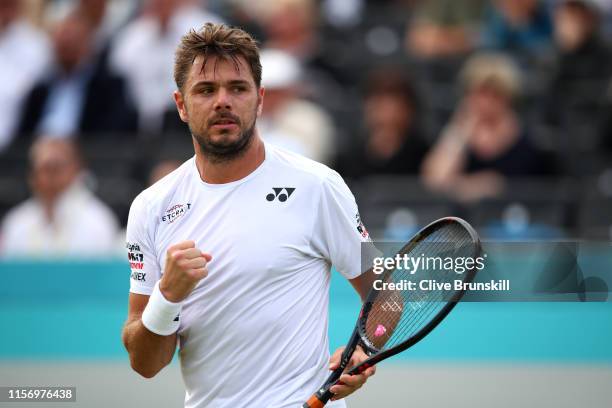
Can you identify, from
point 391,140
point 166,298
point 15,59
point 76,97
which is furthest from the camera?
point 15,59

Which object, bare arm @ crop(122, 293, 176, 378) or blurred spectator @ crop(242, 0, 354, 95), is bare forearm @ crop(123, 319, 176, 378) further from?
blurred spectator @ crop(242, 0, 354, 95)

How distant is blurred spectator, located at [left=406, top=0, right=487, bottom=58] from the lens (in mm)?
10180

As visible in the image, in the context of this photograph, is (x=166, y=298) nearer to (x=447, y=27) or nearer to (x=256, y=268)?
(x=256, y=268)

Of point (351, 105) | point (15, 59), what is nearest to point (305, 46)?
point (351, 105)

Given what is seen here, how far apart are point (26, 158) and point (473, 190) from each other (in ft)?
12.1

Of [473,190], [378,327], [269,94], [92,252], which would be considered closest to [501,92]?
[473,190]

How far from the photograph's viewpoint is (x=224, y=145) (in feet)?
12.1

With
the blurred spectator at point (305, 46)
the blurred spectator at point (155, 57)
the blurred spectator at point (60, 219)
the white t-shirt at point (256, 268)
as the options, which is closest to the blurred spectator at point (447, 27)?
the blurred spectator at point (305, 46)

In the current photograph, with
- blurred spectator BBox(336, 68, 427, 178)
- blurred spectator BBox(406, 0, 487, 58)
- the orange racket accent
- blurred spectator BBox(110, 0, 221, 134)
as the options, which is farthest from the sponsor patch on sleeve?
blurred spectator BBox(406, 0, 487, 58)

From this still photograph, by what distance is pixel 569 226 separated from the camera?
313 inches

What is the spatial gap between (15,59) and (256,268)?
24.3 feet

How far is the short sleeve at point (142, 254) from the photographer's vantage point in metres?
3.83

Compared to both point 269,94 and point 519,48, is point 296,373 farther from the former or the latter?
point 519,48

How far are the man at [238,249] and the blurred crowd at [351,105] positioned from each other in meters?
4.15
